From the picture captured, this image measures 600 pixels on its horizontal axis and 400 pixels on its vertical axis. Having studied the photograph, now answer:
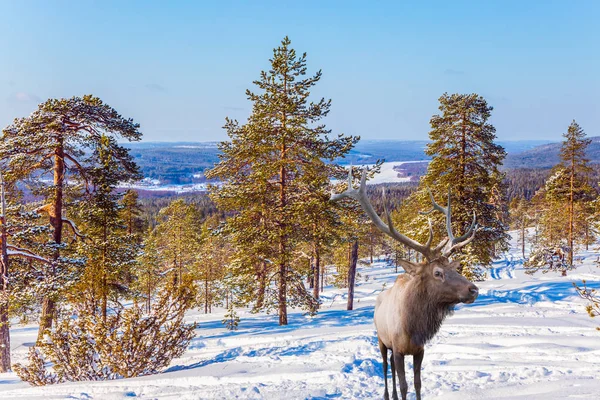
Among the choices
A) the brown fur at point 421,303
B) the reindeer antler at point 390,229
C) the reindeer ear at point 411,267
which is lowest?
the brown fur at point 421,303

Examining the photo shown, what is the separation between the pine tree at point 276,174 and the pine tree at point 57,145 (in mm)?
4043

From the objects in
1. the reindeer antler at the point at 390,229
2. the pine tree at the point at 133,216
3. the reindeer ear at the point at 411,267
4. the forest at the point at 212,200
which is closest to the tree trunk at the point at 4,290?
the forest at the point at 212,200

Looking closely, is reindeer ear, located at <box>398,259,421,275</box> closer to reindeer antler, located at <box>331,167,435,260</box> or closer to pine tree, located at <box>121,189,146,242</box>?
reindeer antler, located at <box>331,167,435,260</box>

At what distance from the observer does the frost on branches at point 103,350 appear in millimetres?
8625

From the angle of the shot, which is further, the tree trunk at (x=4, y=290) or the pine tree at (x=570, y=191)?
the pine tree at (x=570, y=191)

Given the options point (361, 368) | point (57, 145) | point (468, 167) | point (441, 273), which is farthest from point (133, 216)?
point (441, 273)

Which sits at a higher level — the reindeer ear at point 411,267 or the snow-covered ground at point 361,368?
the reindeer ear at point 411,267

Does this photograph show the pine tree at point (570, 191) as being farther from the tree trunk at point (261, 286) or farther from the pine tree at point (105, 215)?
the pine tree at point (105, 215)

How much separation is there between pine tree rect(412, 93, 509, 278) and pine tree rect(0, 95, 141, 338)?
47.4ft

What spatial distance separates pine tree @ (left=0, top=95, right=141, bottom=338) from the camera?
538 inches

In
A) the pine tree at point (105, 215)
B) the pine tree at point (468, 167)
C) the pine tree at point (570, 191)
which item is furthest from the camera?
the pine tree at point (570, 191)

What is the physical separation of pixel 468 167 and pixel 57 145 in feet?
58.3

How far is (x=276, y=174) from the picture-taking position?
53.0ft

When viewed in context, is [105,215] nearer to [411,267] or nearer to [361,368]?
[361,368]
